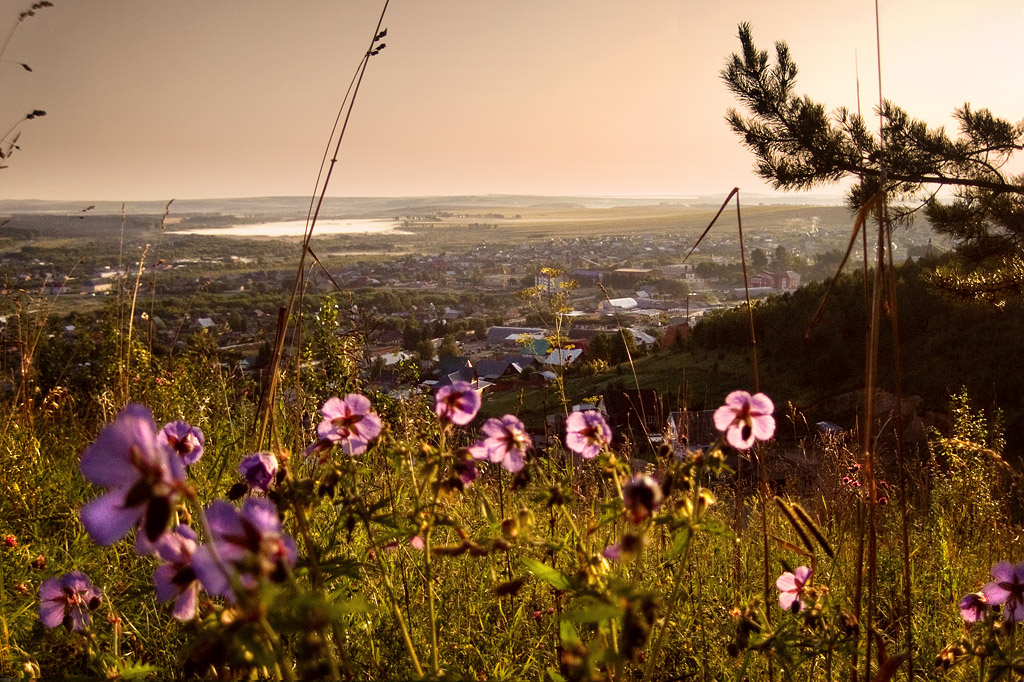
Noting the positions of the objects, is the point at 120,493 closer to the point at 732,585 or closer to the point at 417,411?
the point at 732,585

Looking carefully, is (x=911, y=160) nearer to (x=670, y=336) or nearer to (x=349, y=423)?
(x=349, y=423)

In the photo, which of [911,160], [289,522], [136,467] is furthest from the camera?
[911,160]

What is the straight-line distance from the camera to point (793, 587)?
1.16 m

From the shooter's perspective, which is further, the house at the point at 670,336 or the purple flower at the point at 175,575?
the house at the point at 670,336

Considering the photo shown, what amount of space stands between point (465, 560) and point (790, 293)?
54.7 ft

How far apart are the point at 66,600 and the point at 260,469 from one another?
0.37 meters

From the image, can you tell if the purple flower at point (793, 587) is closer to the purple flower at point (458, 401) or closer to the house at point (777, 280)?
the purple flower at point (458, 401)

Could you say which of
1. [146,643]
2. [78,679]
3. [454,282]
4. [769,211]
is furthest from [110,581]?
[769,211]

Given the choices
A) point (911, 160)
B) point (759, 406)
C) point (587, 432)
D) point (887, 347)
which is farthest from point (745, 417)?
point (887, 347)

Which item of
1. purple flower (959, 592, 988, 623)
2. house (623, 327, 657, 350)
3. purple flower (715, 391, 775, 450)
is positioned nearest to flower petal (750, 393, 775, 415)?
purple flower (715, 391, 775, 450)

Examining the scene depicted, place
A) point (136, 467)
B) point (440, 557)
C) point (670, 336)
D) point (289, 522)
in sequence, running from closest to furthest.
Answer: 1. point (136, 467)
2. point (289, 522)
3. point (440, 557)
4. point (670, 336)

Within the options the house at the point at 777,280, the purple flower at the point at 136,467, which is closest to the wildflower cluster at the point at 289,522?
the purple flower at the point at 136,467

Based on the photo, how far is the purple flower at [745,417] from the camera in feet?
2.92

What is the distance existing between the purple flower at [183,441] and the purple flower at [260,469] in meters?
0.11
